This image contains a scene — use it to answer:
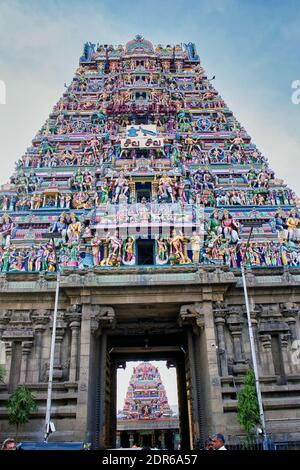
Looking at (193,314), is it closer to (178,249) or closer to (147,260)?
(178,249)

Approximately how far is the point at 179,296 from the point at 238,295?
3.93 meters

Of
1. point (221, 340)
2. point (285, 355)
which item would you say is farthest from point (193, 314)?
point (285, 355)

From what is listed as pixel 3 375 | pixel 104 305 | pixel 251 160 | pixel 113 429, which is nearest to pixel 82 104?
pixel 251 160

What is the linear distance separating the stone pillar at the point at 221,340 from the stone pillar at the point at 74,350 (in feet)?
26.9

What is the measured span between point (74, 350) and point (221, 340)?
28.0ft

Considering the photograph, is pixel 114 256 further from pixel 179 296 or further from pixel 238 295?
pixel 238 295

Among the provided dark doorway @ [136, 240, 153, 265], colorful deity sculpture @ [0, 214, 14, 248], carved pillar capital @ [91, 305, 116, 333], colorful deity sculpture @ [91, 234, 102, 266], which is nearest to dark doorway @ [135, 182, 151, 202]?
dark doorway @ [136, 240, 153, 265]

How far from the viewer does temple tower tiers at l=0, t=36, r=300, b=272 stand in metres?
27.0

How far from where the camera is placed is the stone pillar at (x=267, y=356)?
2231 centimetres

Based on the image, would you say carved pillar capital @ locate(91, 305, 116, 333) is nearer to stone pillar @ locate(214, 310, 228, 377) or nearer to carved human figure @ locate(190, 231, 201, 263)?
stone pillar @ locate(214, 310, 228, 377)

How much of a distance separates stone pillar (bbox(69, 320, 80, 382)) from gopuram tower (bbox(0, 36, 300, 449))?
2.2 inches

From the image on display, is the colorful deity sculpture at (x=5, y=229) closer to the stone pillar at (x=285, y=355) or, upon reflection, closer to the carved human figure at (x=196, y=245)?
the carved human figure at (x=196, y=245)

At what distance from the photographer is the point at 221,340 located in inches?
890

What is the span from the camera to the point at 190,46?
48531 millimetres
